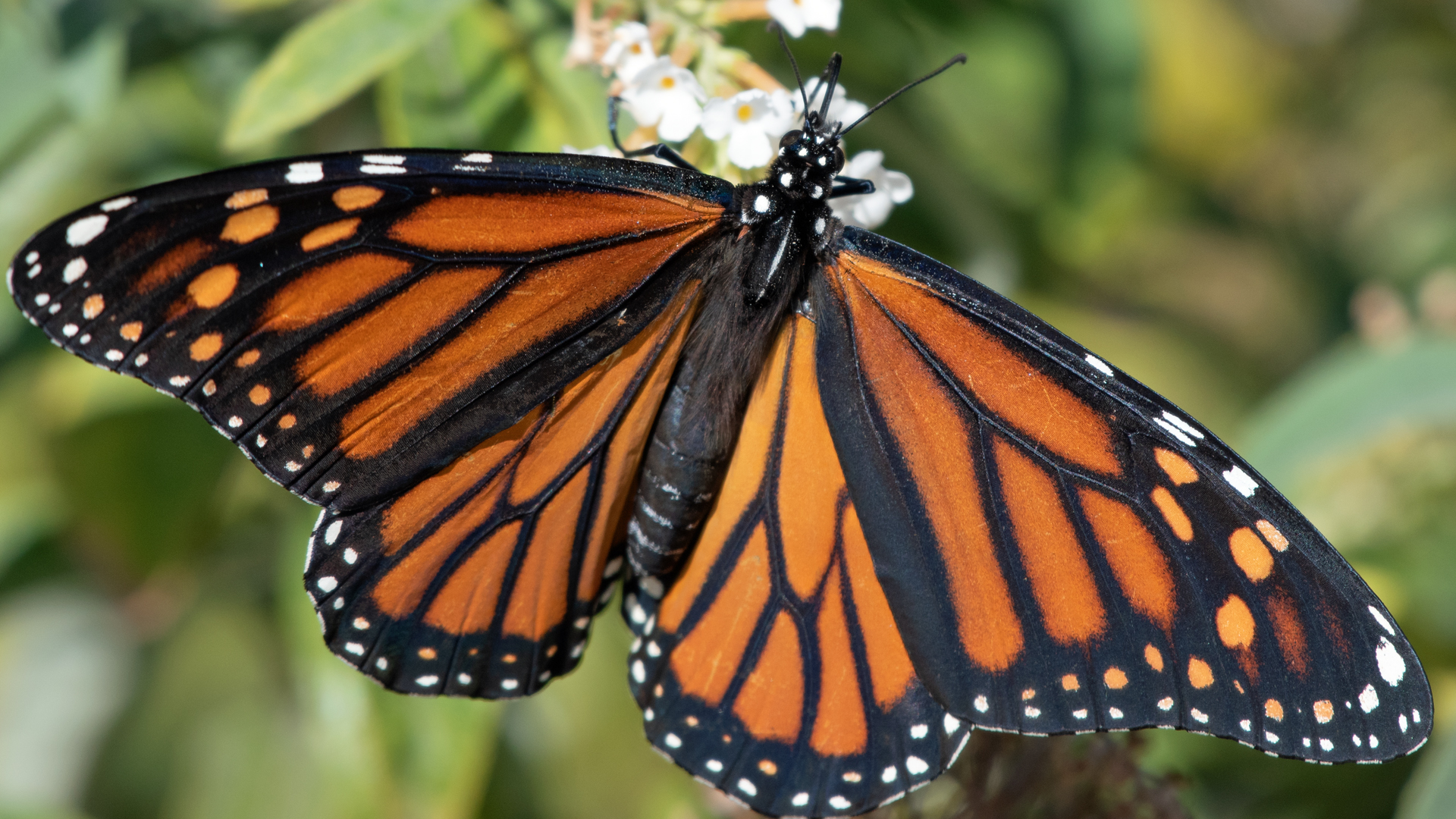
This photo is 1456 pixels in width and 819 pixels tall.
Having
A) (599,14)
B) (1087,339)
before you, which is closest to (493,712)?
(599,14)

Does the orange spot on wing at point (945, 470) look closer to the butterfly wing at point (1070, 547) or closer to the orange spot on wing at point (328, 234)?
the butterfly wing at point (1070, 547)

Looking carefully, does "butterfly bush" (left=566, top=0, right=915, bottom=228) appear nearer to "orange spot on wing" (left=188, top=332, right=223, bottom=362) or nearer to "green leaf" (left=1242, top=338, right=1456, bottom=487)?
"orange spot on wing" (left=188, top=332, right=223, bottom=362)

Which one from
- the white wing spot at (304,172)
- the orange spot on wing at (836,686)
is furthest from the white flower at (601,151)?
the orange spot on wing at (836,686)

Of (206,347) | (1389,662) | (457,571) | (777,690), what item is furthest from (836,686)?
(206,347)

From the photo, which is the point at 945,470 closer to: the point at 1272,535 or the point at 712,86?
the point at 1272,535

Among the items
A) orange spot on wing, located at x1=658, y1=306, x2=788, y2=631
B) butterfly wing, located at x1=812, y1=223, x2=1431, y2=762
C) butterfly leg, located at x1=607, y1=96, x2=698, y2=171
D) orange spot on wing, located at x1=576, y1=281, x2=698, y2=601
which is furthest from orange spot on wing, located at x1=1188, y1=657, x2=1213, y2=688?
butterfly leg, located at x1=607, y1=96, x2=698, y2=171

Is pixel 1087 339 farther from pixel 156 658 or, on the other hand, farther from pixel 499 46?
pixel 156 658
